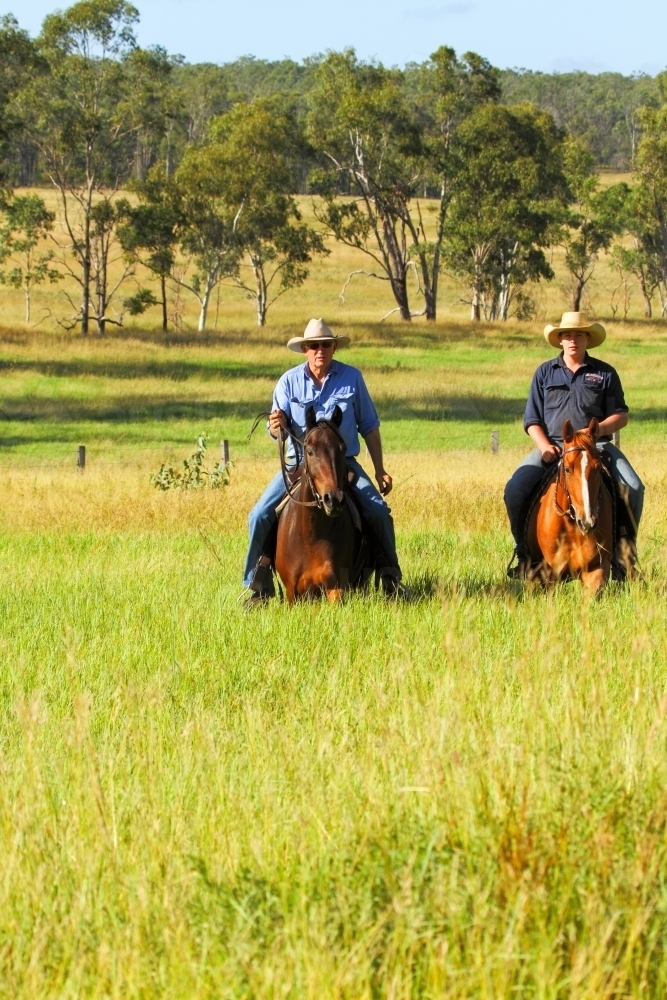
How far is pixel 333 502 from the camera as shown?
852cm

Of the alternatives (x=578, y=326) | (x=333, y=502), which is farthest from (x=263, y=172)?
(x=333, y=502)

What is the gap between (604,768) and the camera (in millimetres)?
4145

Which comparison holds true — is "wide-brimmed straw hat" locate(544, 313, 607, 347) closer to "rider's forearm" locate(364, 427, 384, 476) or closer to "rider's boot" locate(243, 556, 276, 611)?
"rider's forearm" locate(364, 427, 384, 476)

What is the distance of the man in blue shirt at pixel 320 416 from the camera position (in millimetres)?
9281

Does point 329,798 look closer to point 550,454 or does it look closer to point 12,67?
point 550,454

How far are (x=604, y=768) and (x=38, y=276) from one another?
64314mm

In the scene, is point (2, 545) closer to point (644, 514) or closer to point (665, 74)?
point (644, 514)

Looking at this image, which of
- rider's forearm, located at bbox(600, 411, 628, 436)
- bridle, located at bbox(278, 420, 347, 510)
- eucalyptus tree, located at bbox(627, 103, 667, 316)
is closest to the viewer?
bridle, located at bbox(278, 420, 347, 510)

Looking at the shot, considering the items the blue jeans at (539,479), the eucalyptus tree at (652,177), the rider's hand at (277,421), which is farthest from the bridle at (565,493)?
the eucalyptus tree at (652,177)

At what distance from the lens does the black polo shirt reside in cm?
983

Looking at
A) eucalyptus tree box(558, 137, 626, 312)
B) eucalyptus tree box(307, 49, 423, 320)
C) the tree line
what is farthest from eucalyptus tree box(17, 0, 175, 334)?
eucalyptus tree box(558, 137, 626, 312)

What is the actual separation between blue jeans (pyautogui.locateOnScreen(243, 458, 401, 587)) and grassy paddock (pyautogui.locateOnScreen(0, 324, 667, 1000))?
1.53 feet

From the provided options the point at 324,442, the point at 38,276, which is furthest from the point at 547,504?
the point at 38,276

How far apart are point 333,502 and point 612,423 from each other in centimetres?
238
